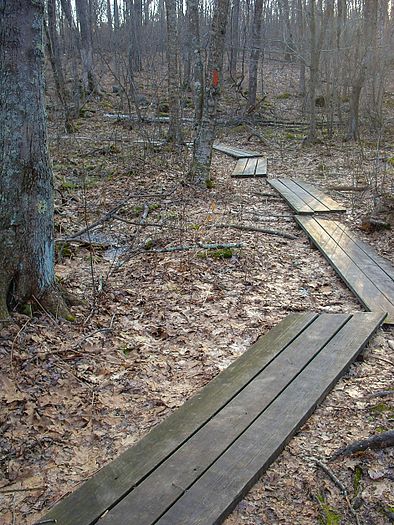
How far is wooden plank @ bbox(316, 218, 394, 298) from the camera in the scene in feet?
17.4

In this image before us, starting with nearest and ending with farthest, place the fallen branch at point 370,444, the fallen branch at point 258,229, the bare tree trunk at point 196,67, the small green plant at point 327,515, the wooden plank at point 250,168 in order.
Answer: the small green plant at point 327,515 < the fallen branch at point 370,444 < the fallen branch at point 258,229 < the bare tree trunk at point 196,67 < the wooden plank at point 250,168

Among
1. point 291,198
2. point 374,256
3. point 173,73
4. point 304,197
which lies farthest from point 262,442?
point 173,73

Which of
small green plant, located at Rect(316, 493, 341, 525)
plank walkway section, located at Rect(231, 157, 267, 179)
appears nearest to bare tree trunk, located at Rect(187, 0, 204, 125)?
plank walkway section, located at Rect(231, 157, 267, 179)

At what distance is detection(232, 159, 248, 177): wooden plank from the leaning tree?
26.6ft

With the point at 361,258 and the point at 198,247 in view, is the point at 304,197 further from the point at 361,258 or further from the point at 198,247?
the point at 198,247

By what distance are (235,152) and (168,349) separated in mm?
11369

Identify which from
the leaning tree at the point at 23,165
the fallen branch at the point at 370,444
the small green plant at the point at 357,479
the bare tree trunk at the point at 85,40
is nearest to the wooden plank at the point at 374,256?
the fallen branch at the point at 370,444

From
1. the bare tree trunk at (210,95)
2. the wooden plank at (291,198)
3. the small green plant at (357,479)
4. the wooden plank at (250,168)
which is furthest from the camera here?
the wooden plank at (250,168)

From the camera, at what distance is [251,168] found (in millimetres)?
12320

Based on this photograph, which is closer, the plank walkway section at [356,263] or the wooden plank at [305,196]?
the plank walkway section at [356,263]

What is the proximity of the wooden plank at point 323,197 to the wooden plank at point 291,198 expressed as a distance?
1.25ft

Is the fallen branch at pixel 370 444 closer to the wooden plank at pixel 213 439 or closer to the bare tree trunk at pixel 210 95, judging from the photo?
the wooden plank at pixel 213 439

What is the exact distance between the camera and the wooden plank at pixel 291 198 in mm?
8312

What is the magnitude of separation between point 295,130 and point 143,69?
47.5 feet
